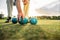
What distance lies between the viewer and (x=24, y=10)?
1.41 meters

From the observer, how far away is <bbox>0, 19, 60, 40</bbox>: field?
1249mm

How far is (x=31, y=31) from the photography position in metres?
1.29

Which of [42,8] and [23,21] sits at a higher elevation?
[42,8]

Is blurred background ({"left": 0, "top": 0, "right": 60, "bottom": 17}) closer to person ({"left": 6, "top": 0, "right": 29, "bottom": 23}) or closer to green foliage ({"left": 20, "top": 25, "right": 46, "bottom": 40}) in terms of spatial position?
person ({"left": 6, "top": 0, "right": 29, "bottom": 23})

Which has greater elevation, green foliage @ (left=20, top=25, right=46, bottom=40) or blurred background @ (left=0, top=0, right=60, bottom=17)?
blurred background @ (left=0, top=0, right=60, bottom=17)

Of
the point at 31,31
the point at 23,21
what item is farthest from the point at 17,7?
the point at 31,31

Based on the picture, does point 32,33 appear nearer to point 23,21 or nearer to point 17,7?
point 23,21

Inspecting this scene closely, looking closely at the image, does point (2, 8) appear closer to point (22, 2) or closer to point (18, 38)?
point (22, 2)

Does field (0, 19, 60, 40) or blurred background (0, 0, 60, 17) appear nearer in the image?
field (0, 19, 60, 40)

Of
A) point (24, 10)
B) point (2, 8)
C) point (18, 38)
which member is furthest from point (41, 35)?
point (2, 8)

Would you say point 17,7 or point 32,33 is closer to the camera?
point 32,33

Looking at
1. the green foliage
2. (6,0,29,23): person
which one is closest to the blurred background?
(6,0,29,23): person

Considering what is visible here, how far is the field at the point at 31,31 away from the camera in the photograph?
1.25 m

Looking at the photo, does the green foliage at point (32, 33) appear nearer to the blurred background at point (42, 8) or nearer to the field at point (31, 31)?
the field at point (31, 31)
